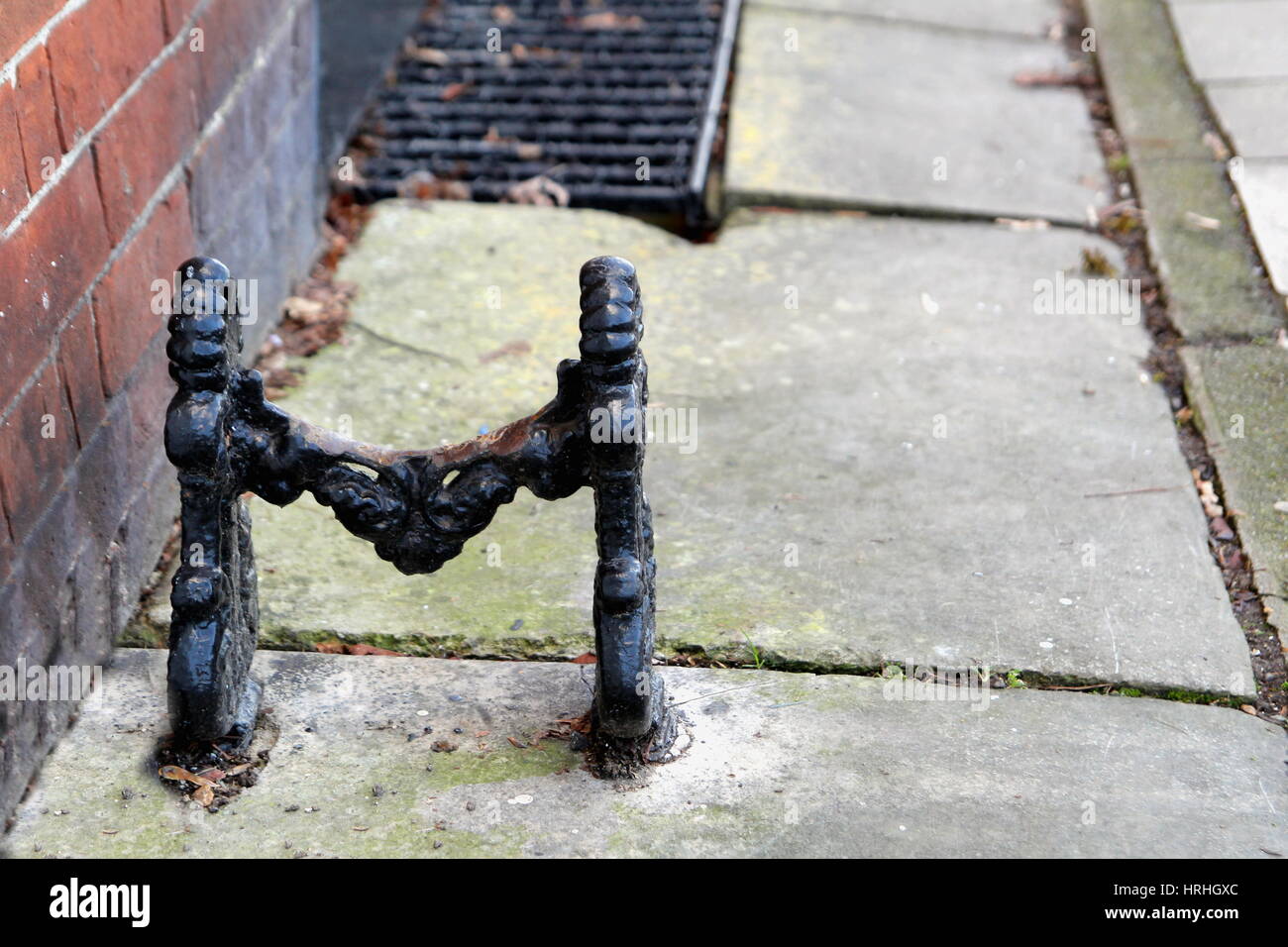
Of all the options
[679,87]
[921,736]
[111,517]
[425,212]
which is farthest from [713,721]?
[679,87]

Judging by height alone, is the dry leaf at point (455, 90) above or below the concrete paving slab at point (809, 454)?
below

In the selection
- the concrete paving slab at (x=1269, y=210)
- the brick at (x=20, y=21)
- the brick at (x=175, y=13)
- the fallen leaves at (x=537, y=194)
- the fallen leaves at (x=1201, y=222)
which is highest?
the brick at (x=20, y=21)

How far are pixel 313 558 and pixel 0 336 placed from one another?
844 mm

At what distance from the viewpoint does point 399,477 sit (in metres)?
2.24

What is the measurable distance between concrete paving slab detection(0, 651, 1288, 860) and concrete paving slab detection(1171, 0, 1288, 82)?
3.44 metres

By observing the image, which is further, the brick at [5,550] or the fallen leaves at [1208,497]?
the fallen leaves at [1208,497]

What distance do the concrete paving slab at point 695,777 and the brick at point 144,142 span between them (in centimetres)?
81

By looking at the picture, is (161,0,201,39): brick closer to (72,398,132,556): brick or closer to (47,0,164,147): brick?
(47,0,164,147): brick

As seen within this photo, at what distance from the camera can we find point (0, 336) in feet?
6.93

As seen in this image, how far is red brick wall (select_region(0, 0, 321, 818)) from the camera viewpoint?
217 centimetres

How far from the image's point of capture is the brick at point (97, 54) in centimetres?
234

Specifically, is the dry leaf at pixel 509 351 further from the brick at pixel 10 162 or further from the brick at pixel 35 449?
the brick at pixel 10 162

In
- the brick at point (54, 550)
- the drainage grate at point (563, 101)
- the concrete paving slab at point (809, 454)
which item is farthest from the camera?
the drainage grate at point (563, 101)

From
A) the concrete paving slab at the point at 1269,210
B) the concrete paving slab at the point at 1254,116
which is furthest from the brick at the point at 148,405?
the concrete paving slab at the point at 1254,116
